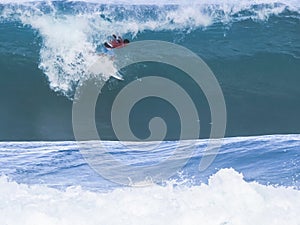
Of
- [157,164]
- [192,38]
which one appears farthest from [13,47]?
[157,164]

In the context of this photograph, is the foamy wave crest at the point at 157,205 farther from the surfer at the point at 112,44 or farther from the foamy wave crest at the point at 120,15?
the foamy wave crest at the point at 120,15

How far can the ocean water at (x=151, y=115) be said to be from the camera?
452cm

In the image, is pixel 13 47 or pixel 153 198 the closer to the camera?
pixel 153 198

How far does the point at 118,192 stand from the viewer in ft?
16.3

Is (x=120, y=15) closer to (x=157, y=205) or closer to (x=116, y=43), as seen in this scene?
(x=116, y=43)

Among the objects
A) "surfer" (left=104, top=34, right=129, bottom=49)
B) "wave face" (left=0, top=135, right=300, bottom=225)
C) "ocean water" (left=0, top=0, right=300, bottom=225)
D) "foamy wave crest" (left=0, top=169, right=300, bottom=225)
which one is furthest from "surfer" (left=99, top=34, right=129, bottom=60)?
"foamy wave crest" (left=0, top=169, right=300, bottom=225)

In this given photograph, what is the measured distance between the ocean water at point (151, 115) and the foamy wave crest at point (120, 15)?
0.01 metres

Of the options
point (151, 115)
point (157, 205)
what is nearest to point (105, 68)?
point (151, 115)

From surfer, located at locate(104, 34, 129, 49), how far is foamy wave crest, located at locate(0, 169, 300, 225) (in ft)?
7.92

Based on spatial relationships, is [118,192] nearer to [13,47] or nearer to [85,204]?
[85,204]

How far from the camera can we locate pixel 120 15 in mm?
7605

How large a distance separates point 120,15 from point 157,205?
3.58 meters

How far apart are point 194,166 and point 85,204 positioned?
1372mm

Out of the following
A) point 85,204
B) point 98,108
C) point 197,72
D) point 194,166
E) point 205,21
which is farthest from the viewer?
point 205,21
